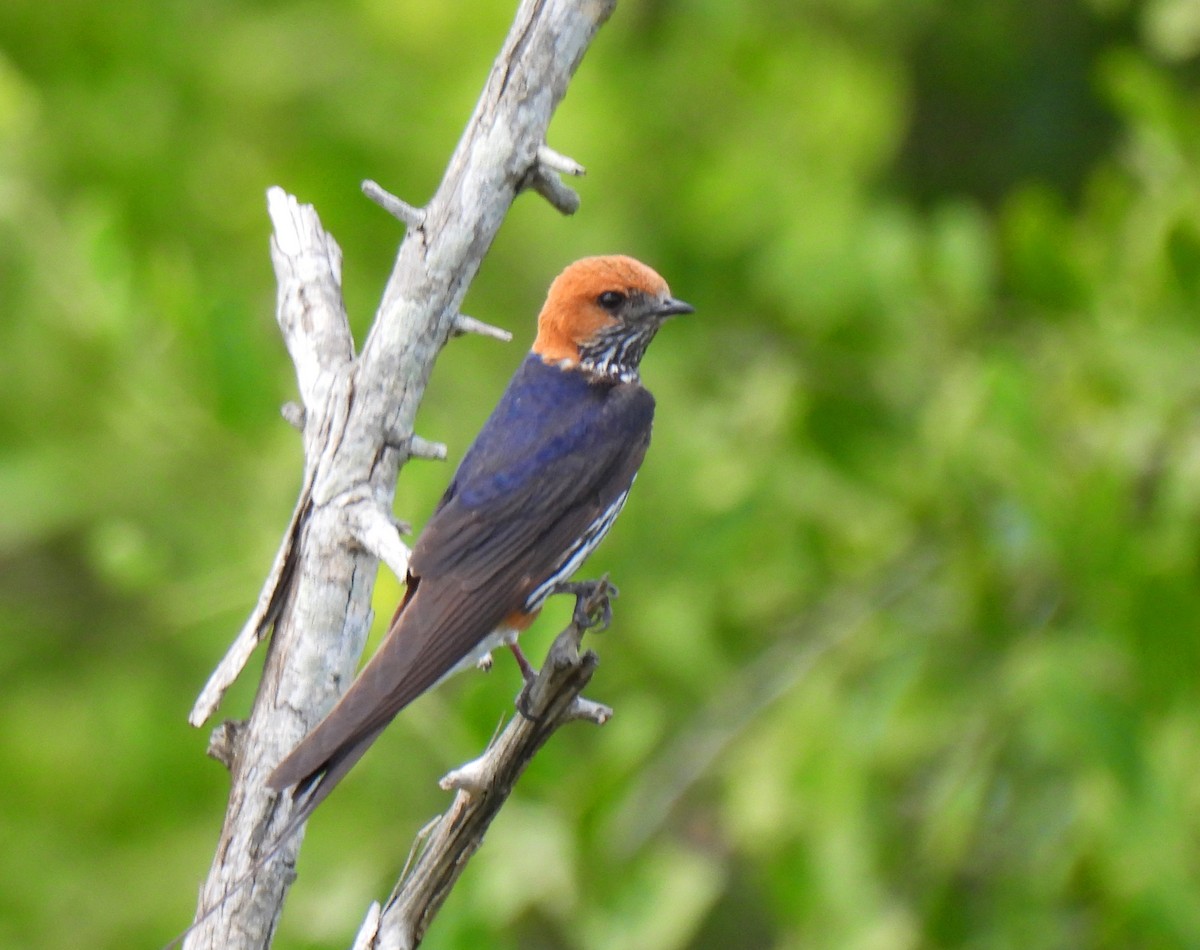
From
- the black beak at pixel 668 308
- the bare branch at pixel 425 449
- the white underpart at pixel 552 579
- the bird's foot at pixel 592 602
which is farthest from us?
the black beak at pixel 668 308

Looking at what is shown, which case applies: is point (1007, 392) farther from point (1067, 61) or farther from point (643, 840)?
point (1067, 61)

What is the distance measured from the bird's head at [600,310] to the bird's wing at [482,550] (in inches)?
14.2

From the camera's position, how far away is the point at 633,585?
7.07 m

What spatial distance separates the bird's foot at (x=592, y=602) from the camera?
3.27 metres

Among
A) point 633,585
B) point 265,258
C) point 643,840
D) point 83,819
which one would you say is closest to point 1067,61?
point 633,585

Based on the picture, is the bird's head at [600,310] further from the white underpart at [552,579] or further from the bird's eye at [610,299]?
the white underpart at [552,579]

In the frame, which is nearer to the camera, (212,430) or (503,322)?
(212,430)

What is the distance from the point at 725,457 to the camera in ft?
21.1

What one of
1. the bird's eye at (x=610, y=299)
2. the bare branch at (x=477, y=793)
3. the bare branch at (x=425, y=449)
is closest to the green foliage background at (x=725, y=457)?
the bird's eye at (x=610, y=299)

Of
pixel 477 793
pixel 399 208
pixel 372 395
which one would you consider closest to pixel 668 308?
pixel 399 208

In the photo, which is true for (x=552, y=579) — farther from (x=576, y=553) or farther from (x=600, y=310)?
(x=600, y=310)

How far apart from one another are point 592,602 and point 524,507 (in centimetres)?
88

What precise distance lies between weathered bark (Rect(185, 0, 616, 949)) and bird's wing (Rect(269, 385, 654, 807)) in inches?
6.2

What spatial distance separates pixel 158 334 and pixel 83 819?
5.15 m
